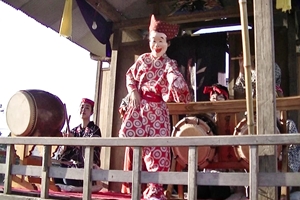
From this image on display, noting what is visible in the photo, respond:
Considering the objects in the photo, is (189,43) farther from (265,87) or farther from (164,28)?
(265,87)

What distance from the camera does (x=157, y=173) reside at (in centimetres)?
281

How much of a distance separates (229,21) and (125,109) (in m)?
2.52

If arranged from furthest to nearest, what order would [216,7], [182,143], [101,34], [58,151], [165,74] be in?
[101,34] → [216,7] → [58,151] → [165,74] → [182,143]

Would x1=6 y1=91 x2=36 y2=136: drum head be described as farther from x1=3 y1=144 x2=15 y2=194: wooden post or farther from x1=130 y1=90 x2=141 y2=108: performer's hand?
x1=130 y1=90 x2=141 y2=108: performer's hand

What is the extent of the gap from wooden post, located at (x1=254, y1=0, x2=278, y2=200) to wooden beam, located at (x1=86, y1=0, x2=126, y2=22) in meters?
3.37

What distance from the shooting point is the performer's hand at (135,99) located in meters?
3.68

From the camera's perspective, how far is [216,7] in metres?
5.74

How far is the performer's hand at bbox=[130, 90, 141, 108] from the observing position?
3.68m

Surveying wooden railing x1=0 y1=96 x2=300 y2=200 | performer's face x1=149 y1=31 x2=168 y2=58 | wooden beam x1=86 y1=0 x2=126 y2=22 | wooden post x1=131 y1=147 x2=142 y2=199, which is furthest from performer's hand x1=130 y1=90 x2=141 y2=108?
wooden beam x1=86 y1=0 x2=126 y2=22

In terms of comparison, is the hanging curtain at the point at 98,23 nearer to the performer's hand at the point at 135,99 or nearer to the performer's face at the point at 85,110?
the performer's face at the point at 85,110

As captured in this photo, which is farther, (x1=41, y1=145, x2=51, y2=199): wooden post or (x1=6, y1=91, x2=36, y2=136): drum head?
(x1=6, y1=91, x2=36, y2=136): drum head

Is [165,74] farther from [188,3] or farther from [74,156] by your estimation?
[188,3]

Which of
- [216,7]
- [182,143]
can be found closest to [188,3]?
[216,7]

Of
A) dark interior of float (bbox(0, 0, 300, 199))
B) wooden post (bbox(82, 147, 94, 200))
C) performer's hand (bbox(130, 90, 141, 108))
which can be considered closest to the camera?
wooden post (bbox(82, 147, 94, 200))
